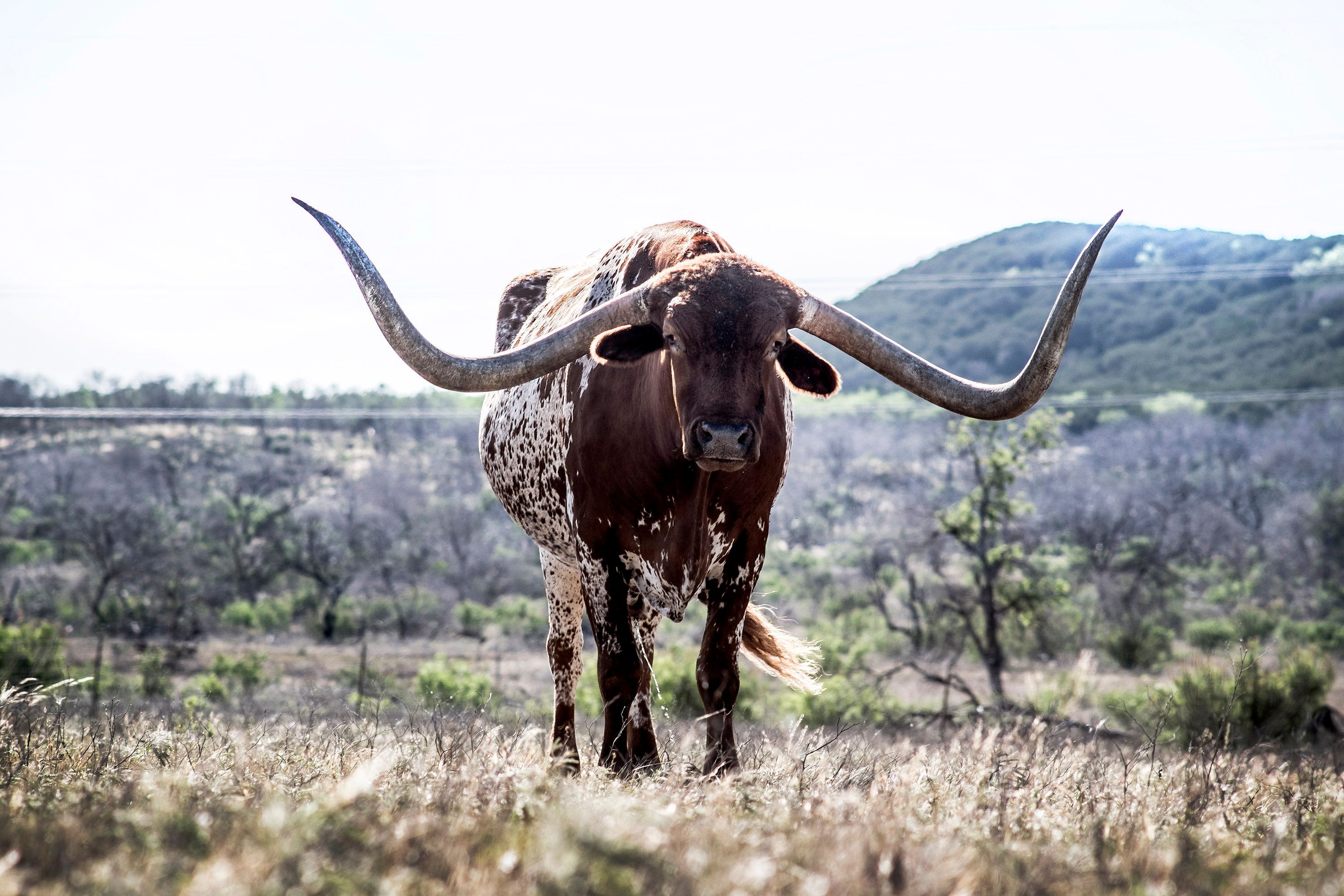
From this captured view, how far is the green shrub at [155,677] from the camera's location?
16.8m

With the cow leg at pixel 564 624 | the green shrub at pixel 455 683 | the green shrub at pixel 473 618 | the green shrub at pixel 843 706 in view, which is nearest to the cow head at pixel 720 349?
the cow leg at pixel 564 624

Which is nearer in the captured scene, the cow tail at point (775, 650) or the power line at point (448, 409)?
the cow tail at point (775, 650)

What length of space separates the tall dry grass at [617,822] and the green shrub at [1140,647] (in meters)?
18.5

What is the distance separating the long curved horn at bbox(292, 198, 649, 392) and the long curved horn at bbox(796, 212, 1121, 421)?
720mm

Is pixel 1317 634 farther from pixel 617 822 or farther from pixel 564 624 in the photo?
pixel 617 822

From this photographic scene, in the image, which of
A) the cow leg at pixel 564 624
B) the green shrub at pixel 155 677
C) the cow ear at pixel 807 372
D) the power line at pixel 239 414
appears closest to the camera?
the cow ear at pixel 807 372

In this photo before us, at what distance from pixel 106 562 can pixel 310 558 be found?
19.9 feet

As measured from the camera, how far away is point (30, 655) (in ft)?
46.4

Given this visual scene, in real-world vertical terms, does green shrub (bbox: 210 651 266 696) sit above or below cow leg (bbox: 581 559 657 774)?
below

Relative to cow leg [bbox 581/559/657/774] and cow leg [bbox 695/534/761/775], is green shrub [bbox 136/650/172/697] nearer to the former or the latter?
cow leg [bbox 581/559/657/774]

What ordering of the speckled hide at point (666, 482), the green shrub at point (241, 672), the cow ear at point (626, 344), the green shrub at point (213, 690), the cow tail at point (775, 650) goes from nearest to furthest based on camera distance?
the speckled hide at point (666, 482) → the cow ear at point (626, 344) → the cow tail at point (775, 650) → the green shrub at point (213, 690) → the green shrub at point (241, 672)

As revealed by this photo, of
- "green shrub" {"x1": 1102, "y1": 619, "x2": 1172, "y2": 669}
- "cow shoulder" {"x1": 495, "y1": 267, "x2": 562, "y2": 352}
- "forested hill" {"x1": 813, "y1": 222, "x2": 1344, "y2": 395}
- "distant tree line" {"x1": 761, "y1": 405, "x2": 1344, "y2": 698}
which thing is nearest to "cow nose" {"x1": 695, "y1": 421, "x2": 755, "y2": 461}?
"distant tree line" {"x1": 761, "y1": 405, "x2": 1344, "y2": 698}

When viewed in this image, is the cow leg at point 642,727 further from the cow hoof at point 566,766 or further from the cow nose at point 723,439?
the cow nose at point 723,439

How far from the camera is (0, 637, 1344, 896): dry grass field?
1950 millimetres
